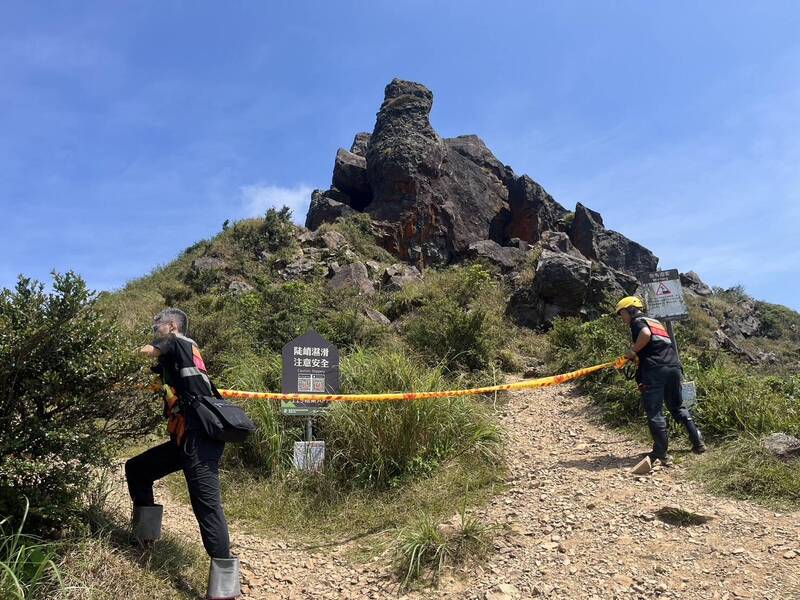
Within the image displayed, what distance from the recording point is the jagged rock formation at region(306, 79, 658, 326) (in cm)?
2255

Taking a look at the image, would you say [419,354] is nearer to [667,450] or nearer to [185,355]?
[667,450]

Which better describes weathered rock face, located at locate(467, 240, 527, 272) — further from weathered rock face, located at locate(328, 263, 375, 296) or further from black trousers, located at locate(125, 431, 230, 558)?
black trousers, located at locate(125, 431, 230, 558)

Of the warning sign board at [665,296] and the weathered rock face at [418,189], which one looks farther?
the weathered rock face at [418,189]

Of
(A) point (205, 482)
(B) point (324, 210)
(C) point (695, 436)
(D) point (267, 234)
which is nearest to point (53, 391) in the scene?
(A) point (205, 482)

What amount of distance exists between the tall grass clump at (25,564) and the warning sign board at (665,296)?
→ 241 inches

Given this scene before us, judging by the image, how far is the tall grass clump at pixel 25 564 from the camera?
310cm

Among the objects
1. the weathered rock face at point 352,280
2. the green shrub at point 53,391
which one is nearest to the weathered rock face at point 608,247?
the weathered rock face at point 352,280

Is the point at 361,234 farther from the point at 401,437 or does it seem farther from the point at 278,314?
the point at 401,437

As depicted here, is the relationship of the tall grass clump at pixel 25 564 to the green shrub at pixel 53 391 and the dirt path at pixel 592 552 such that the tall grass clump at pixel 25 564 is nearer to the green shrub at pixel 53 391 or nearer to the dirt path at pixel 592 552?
the green shrub at pixel 53 391

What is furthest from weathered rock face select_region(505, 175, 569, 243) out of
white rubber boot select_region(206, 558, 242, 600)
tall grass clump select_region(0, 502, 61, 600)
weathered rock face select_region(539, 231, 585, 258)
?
tall grass clump select_region(0, 502, 61, 600)

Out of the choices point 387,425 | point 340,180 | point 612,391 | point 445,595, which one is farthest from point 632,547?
point 340,180

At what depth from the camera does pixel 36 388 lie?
11.3ft

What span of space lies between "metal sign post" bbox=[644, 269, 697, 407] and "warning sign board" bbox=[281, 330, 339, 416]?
12.1ft

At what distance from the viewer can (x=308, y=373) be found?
684 centimetres
